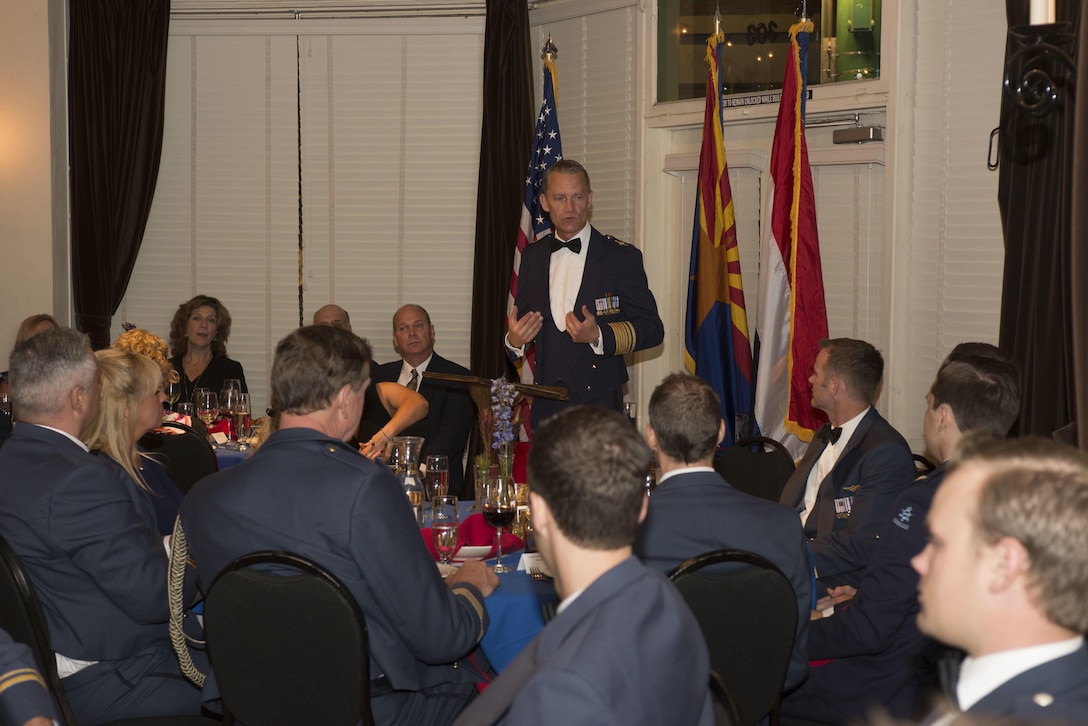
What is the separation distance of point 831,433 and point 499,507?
1.47m

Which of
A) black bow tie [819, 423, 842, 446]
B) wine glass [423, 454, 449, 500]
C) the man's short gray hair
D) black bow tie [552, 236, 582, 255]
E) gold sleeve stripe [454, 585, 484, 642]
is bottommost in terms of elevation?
gold sleeve stripe [454, 585, 484, 642]

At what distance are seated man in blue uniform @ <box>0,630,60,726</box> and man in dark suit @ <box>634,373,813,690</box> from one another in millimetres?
1260

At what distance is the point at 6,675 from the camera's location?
74.3 inches

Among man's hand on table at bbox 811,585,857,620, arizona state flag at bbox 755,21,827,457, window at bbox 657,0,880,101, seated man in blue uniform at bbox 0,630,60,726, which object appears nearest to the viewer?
seated man in blue uniform at bbox 0,630,60,726

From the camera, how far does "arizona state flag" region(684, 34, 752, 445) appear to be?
211 inches

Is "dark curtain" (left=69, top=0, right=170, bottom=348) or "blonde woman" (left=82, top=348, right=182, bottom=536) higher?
"dark curtain" (left=69, top=0, right=170, bottom=348)

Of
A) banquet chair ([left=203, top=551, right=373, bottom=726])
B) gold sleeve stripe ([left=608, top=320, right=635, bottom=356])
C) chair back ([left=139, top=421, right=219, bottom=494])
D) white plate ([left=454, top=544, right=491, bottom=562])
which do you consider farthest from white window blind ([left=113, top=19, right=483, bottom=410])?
banquet chair ([left=203, top=551, right=373, bottom=726])

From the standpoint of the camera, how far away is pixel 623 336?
457 cm

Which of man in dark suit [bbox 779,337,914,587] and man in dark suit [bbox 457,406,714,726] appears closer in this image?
man in dark suit [bbox 457,406,714,726]

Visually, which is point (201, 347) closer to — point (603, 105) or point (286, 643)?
point (603, 105)

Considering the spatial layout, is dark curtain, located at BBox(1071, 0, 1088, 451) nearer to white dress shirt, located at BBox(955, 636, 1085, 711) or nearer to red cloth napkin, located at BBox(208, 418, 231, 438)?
white dress shirt, located at BBox(955, 636, 1085, 711)

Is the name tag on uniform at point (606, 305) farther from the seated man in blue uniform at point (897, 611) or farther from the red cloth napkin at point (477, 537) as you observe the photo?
the seated man in blue uniform at point (897, 611)

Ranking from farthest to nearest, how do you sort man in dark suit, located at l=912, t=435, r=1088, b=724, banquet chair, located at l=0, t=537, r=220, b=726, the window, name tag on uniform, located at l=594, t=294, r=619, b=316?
the window, name tag on uniform, located at l=594, t=294, r=619, b=316, banquet chair, located at l=0, t=537, r=220, b=726, man in dark suit, located at l=912, t=435, r=1088, b=724

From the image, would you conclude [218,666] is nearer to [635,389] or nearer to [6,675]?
[6,675]
